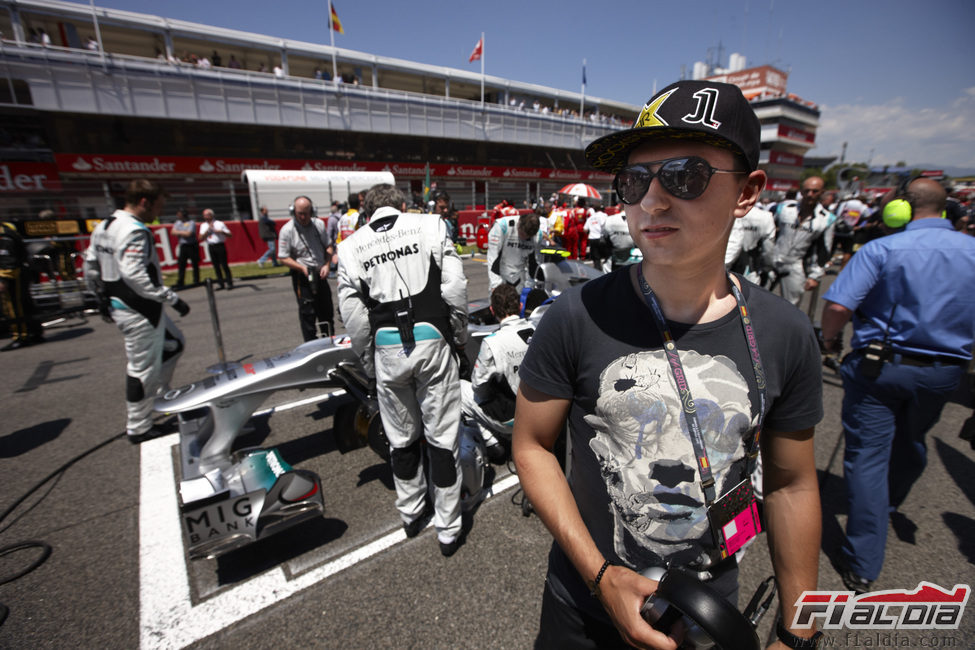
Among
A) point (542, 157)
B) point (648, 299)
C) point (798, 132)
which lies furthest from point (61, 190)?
point (798, 132)

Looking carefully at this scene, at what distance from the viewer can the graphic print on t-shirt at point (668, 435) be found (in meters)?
1.05

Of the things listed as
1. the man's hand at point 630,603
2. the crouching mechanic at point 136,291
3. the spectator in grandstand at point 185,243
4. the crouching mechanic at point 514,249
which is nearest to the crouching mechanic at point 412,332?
the man's hand at point 630,603

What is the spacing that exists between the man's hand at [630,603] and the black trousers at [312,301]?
5086 mm

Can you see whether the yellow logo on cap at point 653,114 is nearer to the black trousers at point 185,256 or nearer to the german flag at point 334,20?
the black trousers at point 185,256

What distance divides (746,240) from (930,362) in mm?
3656

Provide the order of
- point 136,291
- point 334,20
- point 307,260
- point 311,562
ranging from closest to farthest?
point 311,562 < point 136,291 < point 307,260 < point 334,20

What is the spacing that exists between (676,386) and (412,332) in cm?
171

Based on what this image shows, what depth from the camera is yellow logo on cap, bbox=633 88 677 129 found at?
1008 mm

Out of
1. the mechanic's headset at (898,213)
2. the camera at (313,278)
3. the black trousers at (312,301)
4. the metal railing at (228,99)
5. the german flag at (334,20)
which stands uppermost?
the german flag at (334,20)

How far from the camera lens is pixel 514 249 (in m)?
6.21

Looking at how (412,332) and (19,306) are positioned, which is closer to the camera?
(412,332)

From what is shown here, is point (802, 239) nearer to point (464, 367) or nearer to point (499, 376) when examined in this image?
point (464, 367)

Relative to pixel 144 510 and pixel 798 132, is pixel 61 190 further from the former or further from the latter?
pixel 798 132

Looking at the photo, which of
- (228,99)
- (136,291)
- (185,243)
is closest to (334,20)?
(228,99)
